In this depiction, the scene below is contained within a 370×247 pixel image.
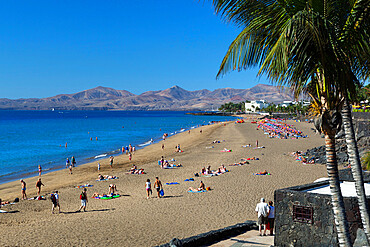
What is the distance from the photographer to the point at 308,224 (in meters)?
7.51

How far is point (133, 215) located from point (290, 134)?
41232mm

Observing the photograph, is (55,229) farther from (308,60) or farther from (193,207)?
(308,60)

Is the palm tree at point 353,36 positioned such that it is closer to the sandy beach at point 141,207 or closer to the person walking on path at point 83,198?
the sandy beach at point 141,207

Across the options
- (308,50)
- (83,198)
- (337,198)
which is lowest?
(83,198)

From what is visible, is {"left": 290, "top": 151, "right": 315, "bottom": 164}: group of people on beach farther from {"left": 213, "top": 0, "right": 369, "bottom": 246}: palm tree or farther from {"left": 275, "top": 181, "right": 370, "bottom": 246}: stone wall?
{"left": 213, "top": 0, "right": 369, "bottom": 246}: palm tree

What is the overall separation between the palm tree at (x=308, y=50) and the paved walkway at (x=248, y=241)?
5239 mm

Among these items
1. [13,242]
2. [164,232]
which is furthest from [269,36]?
[13,242]

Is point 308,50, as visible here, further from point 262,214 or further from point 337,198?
point 262,214

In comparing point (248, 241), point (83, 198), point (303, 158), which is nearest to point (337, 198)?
point (248, 241)

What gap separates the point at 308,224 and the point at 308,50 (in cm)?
512

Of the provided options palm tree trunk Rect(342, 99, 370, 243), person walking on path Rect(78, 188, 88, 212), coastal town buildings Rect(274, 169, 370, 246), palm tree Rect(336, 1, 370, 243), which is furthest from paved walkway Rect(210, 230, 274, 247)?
person walking on path Rect(78, 188, 88, 212)

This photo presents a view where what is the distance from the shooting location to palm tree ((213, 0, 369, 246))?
3559 millimetres

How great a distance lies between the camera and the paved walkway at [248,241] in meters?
8.93

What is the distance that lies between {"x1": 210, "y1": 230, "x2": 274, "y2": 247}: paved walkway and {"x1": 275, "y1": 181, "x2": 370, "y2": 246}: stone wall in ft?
3.39
